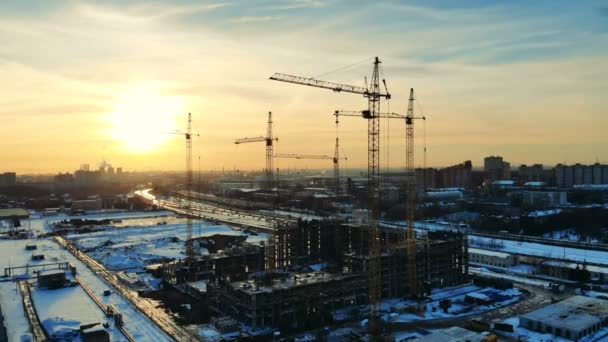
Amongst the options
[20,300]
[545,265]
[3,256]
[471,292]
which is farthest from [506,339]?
[3,256]

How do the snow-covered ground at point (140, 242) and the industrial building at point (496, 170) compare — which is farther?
the industrial building at point (496, 170)

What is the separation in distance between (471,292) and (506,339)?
515 centimetres

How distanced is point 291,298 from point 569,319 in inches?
330

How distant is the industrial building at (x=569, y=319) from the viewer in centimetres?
1383

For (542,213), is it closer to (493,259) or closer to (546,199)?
(546,199)

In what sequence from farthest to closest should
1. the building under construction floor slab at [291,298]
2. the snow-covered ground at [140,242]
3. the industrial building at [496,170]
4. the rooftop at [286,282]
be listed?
the industrial building at [496,170]
the snow-covered ground at [140,242]
the rooftop at [286,282]
the building under construction floor slab at [291,298]

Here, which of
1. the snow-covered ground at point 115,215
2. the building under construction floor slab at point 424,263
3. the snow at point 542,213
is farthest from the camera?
the snow-covered ground at point 115,215

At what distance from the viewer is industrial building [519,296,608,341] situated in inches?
544

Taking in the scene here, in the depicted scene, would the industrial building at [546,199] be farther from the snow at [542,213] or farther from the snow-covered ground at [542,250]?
the snow-covered ground at [542,250]

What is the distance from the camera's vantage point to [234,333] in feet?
47.2

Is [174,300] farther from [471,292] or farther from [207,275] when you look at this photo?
[471,292]

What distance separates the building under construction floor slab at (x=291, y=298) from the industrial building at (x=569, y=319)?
5.56m

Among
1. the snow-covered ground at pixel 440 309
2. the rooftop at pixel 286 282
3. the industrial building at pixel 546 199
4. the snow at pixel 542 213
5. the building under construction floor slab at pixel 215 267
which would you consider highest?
the industrial building at pixel 546 199

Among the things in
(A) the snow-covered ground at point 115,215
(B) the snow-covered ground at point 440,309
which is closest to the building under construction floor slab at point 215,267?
(B) the snow-covered ground at point 440,309
